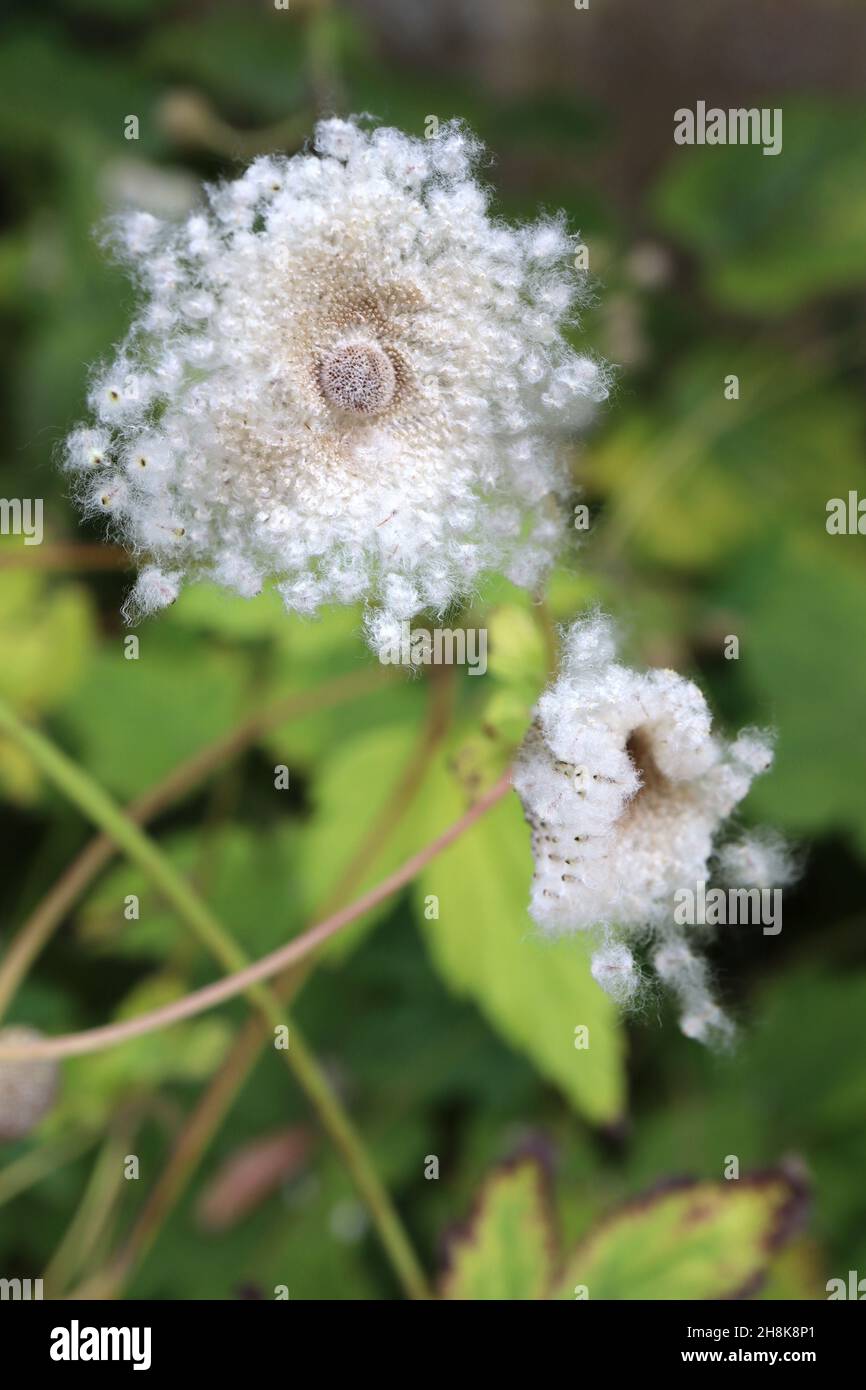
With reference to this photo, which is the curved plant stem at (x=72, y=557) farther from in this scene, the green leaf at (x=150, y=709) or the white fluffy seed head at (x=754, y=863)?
the white fluffy seed head at (x=754, y=863)

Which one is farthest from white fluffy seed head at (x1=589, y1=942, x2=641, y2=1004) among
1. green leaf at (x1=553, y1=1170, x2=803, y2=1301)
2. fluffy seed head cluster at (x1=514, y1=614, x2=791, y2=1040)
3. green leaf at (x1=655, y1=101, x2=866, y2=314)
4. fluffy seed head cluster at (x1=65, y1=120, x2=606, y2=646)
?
green leaf at (x1=655, y1=101, x2=866, y2=314)

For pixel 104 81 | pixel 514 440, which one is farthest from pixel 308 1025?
pixel 104 81

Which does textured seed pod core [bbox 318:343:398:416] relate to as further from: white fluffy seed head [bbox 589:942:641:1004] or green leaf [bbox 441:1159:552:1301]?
green leaf [bbox 441:1159:552:1301]

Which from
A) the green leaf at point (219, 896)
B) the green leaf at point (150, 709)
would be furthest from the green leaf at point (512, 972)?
the green leaf at point (150, 709)

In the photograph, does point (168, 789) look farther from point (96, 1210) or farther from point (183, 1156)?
point (96, 1210)

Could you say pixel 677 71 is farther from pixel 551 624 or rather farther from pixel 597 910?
pixel 597 910
